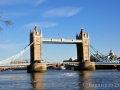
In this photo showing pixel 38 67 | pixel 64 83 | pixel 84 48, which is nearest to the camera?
pixel 64 83

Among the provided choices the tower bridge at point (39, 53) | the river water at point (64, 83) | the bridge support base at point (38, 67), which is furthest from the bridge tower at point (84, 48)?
the river water at point (64, 83)

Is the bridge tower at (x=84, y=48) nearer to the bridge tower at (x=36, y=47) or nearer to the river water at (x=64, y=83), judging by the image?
the bridge tower at (x=36, y=47)

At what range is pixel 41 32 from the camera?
307 ft

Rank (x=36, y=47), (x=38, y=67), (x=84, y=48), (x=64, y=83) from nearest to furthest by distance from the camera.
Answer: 1. (x=64, y=83)
2. (x=38, y=67)
3. (x=36, y=47)
4. (x=84, y=48)

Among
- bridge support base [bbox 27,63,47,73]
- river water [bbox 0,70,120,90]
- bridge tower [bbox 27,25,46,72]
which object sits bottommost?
river water [bbox 0,70,120,90]

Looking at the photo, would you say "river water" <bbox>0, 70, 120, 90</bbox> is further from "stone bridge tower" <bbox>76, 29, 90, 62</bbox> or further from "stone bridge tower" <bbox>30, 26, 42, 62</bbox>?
"stone bridge tower" <bbox>76, 29, 90, 62</bbox>

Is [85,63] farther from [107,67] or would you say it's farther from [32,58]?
[107,67]

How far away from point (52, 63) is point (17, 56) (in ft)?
35.5

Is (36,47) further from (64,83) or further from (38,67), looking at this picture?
(64,83)

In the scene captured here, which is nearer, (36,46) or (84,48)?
(36,46)

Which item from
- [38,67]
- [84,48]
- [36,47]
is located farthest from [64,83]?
[84,48]

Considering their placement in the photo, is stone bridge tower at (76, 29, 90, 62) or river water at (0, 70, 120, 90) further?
stone bridge tower at (76, 29, 90, 62)

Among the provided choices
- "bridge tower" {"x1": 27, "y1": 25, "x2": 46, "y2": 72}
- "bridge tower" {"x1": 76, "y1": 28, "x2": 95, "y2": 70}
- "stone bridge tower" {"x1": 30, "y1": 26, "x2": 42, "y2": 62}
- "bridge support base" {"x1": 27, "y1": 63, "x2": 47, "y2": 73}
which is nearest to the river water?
"bridge support base" {"x1": 27, "y1": 63, "x2": 47, "y2": 73}

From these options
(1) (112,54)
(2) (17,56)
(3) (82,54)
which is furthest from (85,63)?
(1) (112,54)
